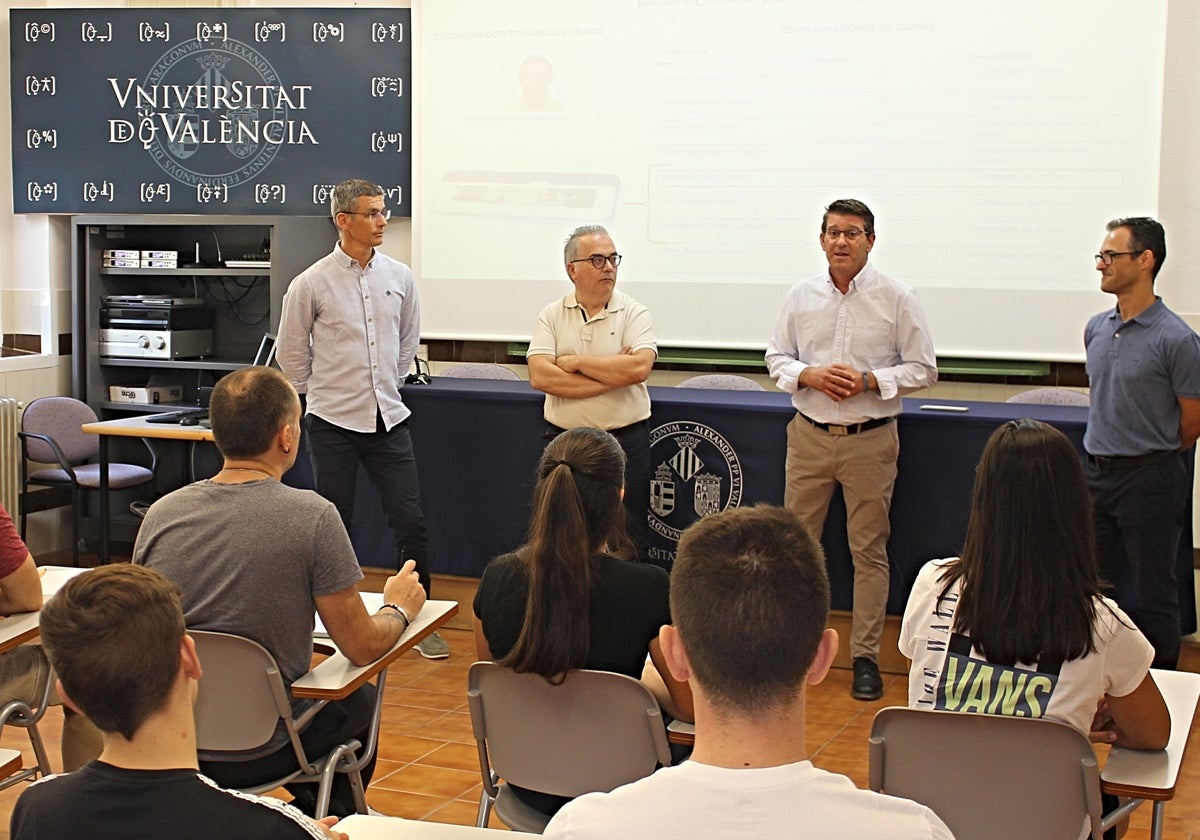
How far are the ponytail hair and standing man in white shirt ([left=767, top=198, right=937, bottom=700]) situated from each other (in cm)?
204

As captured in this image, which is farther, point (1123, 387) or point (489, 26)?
point (489, 26)

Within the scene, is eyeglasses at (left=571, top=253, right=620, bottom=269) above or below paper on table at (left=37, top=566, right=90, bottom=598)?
above

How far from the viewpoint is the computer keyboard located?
236 inches

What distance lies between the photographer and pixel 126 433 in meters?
5.84

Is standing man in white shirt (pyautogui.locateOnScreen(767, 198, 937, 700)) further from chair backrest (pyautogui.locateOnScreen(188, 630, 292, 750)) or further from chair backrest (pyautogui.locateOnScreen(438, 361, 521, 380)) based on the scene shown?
chair backrest (pyautogui.locateOnScreen(188, 630, 292, 750))

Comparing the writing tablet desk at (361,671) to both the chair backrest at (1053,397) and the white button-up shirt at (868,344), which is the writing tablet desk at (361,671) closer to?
the white button-up shirt at (868,344)

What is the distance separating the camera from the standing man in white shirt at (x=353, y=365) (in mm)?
4742

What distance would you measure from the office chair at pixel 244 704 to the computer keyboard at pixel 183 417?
355cm

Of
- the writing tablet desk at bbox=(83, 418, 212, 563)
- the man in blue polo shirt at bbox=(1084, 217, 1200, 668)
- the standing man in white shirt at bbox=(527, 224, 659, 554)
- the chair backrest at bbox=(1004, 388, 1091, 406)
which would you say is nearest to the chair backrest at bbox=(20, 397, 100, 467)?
the writing tablet desk at bbox=(83, 418, 212, 563)

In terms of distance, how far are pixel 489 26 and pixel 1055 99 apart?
2.67 meters

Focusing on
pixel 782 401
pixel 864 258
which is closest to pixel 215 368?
pixel 782 401

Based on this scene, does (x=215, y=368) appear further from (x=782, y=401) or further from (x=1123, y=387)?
(x=1123, y=387)

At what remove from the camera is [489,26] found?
626 cm

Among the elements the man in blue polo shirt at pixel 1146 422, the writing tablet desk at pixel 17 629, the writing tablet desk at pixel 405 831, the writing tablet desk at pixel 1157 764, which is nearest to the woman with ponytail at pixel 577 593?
the writing tablet desk at pixel 405 831
